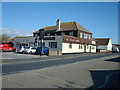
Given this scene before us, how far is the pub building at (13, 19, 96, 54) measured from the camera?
4161 centimetres

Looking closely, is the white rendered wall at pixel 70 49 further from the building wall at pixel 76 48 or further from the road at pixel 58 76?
the road at pixel 58 76

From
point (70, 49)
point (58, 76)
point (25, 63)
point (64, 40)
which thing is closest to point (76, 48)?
point (70, 49)

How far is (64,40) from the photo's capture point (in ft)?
136

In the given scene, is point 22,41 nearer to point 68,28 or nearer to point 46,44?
point 46,44

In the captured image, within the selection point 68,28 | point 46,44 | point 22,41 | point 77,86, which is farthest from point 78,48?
point 77,86

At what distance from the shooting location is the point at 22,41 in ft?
159

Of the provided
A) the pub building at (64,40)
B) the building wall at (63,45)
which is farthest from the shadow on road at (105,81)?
the building wall at (63,45)

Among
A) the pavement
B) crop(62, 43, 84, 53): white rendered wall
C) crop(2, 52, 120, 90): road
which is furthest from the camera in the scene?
crop(62, 43, 84, 53): white rendered wall

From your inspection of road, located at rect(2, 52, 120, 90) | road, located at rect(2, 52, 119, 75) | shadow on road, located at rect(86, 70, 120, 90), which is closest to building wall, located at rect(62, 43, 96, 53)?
road, located at rect(2, 52, 119, 75)

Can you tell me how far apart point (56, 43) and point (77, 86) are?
112 feet

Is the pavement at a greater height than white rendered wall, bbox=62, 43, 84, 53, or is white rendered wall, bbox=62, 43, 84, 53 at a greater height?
white rendered wall, bbox=62, 43, 84, 53

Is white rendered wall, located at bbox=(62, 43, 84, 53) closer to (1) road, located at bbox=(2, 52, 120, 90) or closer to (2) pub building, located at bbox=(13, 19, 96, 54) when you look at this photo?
(2) pub building, located at bbox=(13, 19, 96, 54)

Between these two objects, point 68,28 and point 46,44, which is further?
point 68,28

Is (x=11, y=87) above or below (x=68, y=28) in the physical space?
below
